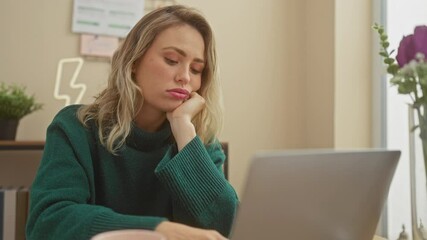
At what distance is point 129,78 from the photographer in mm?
1183

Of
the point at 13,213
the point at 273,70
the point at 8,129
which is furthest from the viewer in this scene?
the point at 273,70

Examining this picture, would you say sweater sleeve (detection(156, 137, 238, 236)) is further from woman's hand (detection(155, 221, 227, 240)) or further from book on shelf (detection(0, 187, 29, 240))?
book on shelf (detection(0, 187, 29, 240))

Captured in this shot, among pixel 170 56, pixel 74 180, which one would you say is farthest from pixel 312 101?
pixel 74 180

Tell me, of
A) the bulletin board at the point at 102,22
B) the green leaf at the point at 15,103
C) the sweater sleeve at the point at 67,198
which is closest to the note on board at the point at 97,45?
the bulletin board at the point at 102,22

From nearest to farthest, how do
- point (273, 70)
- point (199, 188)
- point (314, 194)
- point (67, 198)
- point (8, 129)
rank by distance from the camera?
point (314, 194) < point (67, 198) < point (199, 188) < point (8, 129) < point (273, 70)

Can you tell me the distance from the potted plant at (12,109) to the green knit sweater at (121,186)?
66cm

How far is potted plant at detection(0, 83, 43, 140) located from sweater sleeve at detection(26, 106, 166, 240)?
0.68 metres

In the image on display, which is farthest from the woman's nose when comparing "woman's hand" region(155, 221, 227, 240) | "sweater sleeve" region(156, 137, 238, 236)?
"woman's hand" region(155, 221, 227, 240)

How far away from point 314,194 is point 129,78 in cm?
68

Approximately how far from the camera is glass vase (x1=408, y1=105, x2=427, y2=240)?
0.71 m

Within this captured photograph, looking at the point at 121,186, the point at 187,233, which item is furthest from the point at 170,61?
the point at 187,233

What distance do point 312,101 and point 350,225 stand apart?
1.69 m

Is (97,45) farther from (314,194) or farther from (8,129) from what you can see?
(314,194)

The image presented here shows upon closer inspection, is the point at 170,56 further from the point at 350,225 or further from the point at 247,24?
the point at 247,24
